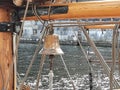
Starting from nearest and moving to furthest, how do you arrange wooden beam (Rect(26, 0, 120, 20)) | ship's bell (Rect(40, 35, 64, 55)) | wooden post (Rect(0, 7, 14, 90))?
wooden beam (Rect(26, 0, 120, 20)) < ship's bell (Rect(40, 35, 64, 55)) < wooden post (Rect(0, 7, 14, 90))

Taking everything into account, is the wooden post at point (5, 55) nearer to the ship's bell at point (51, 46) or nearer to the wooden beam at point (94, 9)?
the ship's bell at point (51, 46)

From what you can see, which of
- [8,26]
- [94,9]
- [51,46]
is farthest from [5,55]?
[94,9]

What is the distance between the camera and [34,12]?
545cm

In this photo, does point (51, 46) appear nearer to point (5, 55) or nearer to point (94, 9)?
point (5, 55)

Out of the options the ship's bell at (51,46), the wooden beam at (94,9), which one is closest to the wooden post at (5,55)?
the ship's bell at (51,46)

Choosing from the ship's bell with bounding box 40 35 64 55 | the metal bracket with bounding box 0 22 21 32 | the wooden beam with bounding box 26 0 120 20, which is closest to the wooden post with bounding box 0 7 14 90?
the metal bracket with bounding box 0 22 21 32

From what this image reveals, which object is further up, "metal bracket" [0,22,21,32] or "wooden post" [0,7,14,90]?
"metal bracket" [0,22,21,32]

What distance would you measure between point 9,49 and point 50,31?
0.69 metres

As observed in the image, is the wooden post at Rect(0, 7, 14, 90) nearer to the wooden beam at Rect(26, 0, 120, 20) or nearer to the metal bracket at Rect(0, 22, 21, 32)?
the metal bracket at Rect(0, 22, 21, 32)

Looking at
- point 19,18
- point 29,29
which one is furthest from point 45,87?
point 29,29

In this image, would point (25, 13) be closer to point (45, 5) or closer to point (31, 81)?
point (45, 5)

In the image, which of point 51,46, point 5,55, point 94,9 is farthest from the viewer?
point 5,55

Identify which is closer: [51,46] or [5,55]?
[51,46]

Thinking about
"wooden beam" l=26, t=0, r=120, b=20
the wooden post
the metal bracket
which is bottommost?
the wooden post
